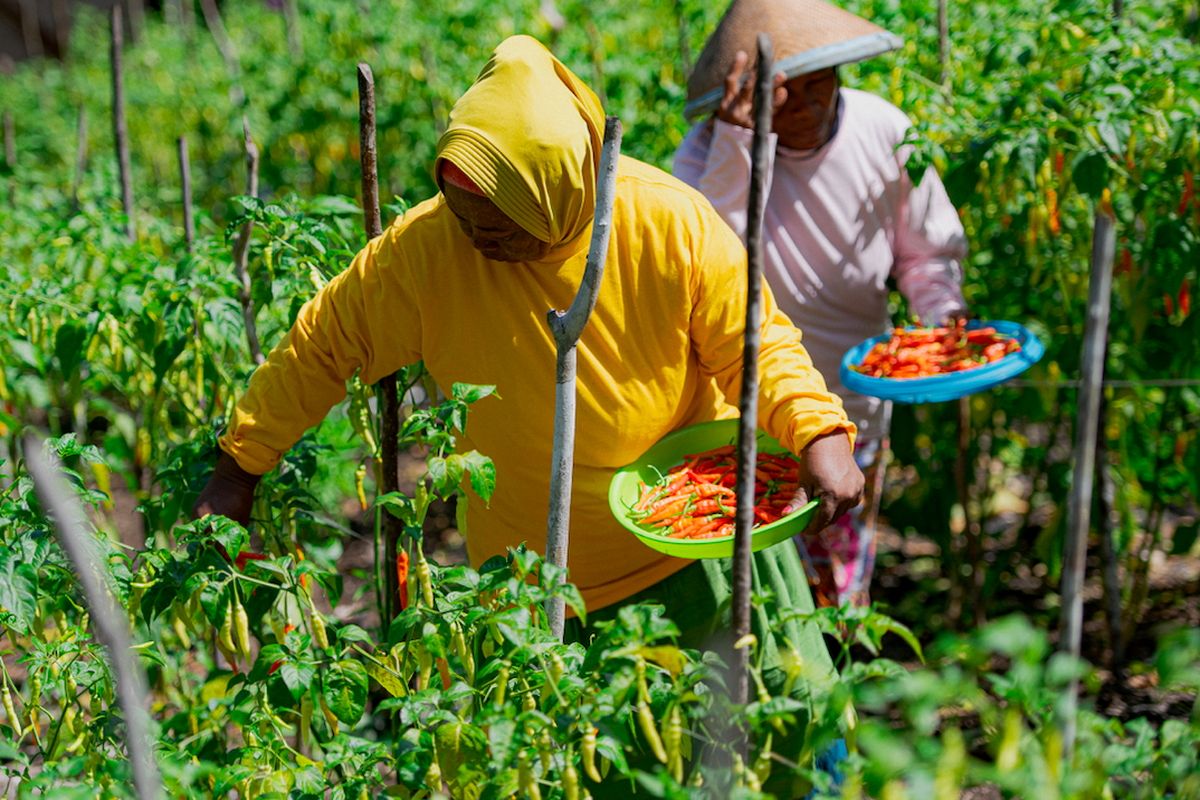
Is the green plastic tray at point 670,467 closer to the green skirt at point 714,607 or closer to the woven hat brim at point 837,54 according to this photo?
the green skirt at point 714,607

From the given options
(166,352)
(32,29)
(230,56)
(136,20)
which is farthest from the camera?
(32,29)

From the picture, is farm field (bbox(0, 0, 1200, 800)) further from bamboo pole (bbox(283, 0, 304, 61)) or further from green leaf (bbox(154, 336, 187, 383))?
bamboo pole (bbox(283, 0, 304, 61))

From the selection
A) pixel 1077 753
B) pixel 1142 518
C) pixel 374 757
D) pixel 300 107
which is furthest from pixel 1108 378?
pixel 300 107

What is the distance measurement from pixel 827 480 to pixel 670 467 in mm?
309

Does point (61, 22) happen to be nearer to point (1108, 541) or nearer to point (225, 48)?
point (225, 48)

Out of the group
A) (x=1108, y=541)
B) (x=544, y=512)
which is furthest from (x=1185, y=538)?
(x=544, y=512)

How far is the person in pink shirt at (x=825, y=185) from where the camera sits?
6.13 ft

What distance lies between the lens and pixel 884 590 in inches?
121

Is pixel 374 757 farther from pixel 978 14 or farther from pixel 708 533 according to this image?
pixel 978 14

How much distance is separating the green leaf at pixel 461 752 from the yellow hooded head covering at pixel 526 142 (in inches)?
25.5

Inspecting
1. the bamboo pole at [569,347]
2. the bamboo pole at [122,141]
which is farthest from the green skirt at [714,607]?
the bamboo pole at [122,141]

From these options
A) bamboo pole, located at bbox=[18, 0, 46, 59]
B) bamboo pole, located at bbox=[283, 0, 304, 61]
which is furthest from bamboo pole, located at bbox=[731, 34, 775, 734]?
bamboo pole, located at bbox=[18, 0, 46, 59]

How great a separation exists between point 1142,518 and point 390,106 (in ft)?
10.1

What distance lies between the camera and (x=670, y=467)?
156 centimetres
